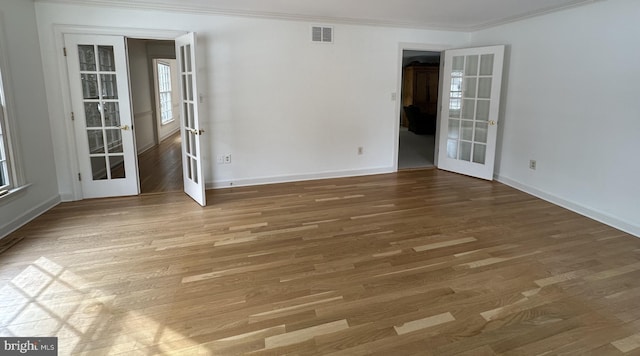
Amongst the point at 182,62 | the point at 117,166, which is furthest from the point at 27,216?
the point at 182,62

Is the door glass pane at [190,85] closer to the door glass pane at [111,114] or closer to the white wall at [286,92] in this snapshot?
the white wall at [286,92]

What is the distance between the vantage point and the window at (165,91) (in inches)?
378

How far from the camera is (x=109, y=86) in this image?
436cm

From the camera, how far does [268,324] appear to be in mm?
2152

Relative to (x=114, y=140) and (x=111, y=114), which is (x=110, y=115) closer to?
(x=111, y=114)

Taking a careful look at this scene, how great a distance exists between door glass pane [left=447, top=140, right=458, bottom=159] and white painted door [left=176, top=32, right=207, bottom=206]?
405 cm

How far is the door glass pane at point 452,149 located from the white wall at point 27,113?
5.73m

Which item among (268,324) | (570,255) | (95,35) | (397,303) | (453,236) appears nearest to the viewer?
(268,324)

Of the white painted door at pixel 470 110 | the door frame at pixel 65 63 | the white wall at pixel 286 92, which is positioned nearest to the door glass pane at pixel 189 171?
the white wall at pixel 286 92

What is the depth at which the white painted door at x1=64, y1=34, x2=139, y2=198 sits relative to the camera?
4.21 m

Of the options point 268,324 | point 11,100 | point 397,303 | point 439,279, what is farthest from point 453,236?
point 11,100

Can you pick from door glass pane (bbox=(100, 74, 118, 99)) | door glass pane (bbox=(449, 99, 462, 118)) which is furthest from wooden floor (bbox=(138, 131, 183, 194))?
door glass pane (bbox=(449, 99, 462, 118))

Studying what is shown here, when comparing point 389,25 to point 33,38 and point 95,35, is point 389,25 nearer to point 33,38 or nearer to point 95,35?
point 95,35

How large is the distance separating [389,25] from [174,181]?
4058 mm
